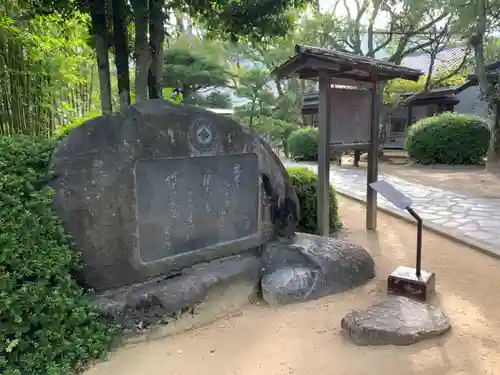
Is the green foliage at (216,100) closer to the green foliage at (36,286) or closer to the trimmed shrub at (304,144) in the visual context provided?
the trimmed shrub at (304,144)

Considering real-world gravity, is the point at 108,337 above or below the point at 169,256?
below

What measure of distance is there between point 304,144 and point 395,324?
1435cm

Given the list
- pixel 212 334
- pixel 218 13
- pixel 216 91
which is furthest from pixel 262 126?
pixel 212 334

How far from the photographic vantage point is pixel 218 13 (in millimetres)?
4633

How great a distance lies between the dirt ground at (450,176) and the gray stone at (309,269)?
238 inches

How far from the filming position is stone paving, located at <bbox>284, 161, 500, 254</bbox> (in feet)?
19.4

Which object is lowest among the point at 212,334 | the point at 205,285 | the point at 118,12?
the point at 212,334

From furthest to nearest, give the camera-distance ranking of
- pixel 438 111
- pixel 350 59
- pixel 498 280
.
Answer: pixel 438 111, pixel 350 59, pixel 498 280

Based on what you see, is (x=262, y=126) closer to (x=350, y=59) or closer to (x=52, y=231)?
(x=350, y=59)

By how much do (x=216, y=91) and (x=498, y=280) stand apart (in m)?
12.9

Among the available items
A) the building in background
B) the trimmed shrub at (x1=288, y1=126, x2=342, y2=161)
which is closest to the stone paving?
the trimmed shrub at (x1=288, y1=126, x2=342, y2=161)

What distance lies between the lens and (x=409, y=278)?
3.69 metres

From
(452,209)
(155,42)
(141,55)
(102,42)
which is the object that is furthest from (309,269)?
(452,209)

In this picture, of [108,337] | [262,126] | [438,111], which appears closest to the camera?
[108,337]
